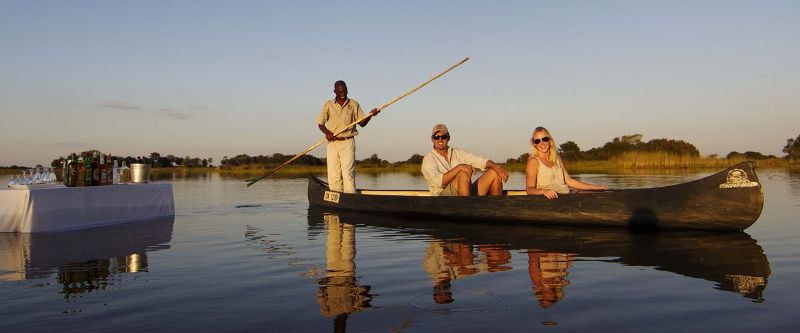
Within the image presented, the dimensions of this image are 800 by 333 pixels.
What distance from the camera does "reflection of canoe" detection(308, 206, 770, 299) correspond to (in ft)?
14.0

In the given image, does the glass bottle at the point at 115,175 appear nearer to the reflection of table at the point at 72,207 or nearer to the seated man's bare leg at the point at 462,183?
the reflection of table at the point at 72,207

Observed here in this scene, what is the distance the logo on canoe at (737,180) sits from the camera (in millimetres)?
6379

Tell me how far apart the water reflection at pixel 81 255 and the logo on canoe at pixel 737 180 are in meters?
5.70

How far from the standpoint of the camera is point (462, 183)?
8.29 m

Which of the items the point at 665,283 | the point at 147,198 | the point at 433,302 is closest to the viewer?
the point at 433,302

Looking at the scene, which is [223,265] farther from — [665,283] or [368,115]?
[368,115]

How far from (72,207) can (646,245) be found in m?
6.39

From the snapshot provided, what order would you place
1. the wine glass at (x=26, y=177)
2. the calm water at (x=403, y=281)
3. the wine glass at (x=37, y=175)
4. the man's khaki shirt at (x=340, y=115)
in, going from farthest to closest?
the man's khaki shirt at (x=340, y=115) < the wine glass at (x=37, y=175) < the wine glass at (x=26, y=177) < the calm water at (x=403, y=281)

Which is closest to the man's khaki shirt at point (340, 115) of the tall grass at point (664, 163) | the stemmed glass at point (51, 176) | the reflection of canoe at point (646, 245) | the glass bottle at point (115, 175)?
the reflection of canoe at point (646, 245)

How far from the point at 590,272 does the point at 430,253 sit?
1524 millimetres

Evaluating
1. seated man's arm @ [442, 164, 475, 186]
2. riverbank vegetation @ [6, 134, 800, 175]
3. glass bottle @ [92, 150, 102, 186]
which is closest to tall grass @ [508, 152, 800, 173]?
riverbank vegetation @ [6, 134, 800, 175]

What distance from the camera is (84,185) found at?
7.57 meters

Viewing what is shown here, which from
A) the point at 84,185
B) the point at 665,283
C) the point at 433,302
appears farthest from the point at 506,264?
the point at 84,185

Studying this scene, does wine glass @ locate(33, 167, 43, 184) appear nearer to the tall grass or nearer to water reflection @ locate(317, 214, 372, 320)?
water reflection @ locate(317, 214, 372, 320)
